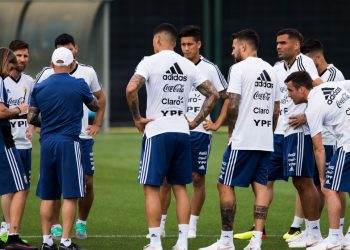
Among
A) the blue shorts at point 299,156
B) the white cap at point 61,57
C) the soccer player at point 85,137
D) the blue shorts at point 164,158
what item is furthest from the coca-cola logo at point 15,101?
the blue shorts at point 299,156

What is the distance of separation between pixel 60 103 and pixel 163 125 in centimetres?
111

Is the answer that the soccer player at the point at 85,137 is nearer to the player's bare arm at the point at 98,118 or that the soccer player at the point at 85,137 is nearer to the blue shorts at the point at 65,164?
the player's bare arm at the point at 98,118

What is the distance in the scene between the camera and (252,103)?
12492 millimetres

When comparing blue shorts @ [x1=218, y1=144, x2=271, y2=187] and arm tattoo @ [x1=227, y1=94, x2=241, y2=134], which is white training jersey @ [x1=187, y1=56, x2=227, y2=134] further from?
blue shorts @ [x1=218, y1=144, x2=271, y2=187]

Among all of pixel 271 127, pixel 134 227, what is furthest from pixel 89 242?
pixel 271 127

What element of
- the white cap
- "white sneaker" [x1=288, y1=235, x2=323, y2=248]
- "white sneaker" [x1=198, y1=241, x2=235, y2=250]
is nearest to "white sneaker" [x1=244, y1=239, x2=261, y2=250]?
"white sneaker" [x1=198, y1=241, x2=235, y2=250]

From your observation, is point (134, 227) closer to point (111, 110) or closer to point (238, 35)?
point (238, 35)

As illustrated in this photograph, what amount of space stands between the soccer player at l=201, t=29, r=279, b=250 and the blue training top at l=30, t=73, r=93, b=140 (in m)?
1.65

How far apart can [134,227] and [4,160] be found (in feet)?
9.37

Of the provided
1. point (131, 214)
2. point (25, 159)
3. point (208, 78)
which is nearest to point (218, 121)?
point (208, 78)

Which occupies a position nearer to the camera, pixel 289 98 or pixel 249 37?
pixel 249 37

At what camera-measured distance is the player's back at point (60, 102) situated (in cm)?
1202

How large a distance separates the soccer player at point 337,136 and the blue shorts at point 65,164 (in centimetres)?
248

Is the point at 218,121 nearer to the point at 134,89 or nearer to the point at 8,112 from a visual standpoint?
the point at 134,89
